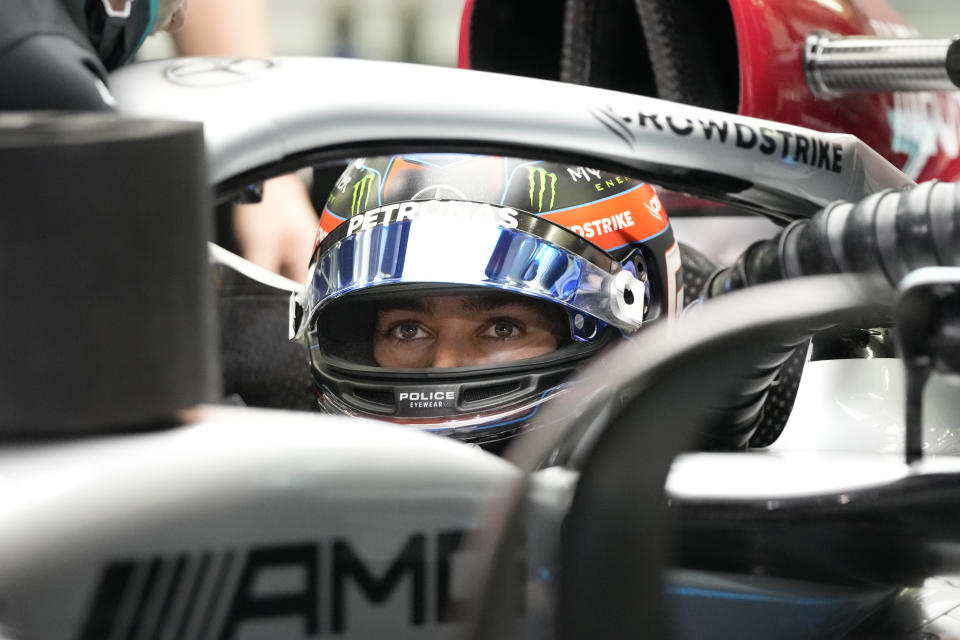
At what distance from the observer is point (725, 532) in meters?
0.62

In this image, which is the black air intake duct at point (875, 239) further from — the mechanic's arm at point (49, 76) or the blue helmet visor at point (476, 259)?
the mechanic's arm at point (49, 76)

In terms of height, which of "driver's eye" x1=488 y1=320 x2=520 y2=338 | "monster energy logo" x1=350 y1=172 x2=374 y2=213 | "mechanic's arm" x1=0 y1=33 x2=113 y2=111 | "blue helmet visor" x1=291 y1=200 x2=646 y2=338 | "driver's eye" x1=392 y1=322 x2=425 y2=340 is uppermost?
"mechanic's arm" x1=0 y1=33 x2=113 y2=111

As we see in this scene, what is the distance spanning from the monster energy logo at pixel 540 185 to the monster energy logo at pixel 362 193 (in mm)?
201

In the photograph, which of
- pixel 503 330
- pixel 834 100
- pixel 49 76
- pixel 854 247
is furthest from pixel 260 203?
pixel 49 76

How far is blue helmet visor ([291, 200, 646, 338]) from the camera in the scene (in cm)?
138

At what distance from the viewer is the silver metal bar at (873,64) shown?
4.25 ft

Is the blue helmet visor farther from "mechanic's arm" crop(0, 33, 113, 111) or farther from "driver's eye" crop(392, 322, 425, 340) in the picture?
"mechanic's arm" crop(0, 33, 113, 111)

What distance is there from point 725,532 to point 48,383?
35cm

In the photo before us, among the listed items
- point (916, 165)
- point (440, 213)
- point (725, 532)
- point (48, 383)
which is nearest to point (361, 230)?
point (440, 213)

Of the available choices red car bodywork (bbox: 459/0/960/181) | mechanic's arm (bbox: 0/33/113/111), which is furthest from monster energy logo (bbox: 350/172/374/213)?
mechanic's arm (bbox: 0/33/113/111)

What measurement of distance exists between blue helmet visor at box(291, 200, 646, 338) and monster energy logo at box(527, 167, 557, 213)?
0.03m

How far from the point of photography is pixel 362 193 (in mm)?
1504

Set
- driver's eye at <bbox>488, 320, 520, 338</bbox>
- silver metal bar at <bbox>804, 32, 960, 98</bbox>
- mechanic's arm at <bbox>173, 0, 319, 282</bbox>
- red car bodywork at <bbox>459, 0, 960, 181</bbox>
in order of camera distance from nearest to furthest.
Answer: silver metal bar at <bbox>804, 32, 960, 98</bbox> → red car bodywork at <bbox>459, 0, 960, 181</bbox> → driver's eye at <bbox>488, 320, 520, 338</bbox> → mechanic's arm at <bbox>173, 0, 319, 282</bbox>

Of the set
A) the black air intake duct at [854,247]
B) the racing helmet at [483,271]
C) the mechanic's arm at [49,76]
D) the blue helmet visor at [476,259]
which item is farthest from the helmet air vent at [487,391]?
the mechanic's arm at [49,76]
